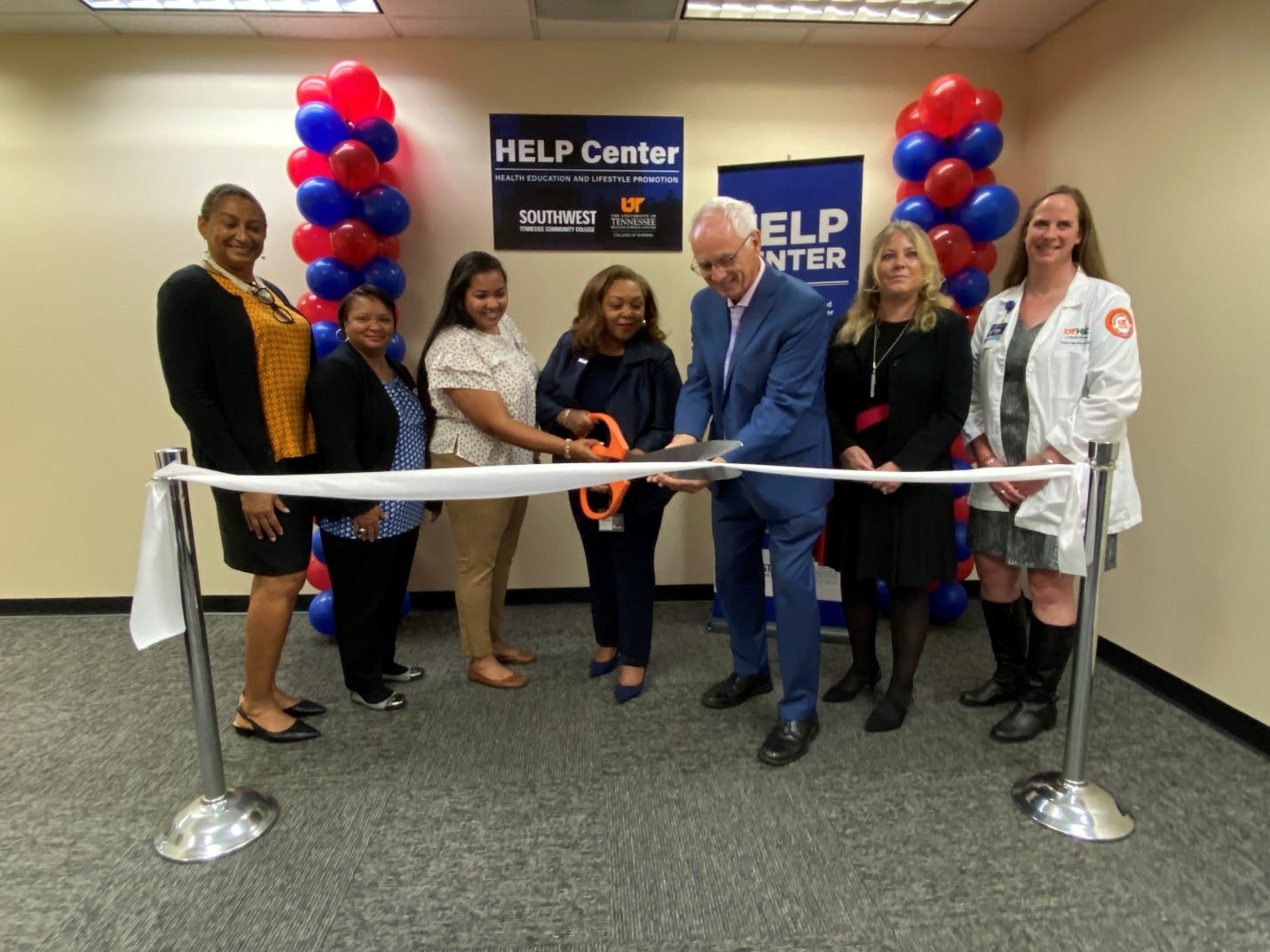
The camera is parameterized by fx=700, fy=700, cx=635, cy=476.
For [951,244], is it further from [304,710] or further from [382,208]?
[304,710]

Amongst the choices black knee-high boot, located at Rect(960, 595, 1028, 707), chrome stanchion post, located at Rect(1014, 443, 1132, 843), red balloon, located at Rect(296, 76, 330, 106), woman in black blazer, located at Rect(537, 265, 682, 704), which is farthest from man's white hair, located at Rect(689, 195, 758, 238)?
red balloon, located at Rect(296, 76, 330, 106)

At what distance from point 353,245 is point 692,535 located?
2094mm

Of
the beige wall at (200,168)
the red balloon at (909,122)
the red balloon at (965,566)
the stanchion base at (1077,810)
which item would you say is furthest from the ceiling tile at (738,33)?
the stanchion base at (1077,810)

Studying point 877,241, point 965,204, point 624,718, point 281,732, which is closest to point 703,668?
point 624,718

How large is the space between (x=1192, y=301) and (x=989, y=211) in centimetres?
80

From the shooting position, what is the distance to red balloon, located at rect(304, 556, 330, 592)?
3.11m

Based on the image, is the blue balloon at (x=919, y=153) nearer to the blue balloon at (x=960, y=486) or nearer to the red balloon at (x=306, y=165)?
the blue balloon at (x=960, y=486)

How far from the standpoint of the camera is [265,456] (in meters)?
2.08

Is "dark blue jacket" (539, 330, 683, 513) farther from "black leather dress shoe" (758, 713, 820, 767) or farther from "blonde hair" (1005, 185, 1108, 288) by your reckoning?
"blonde hair" (1005, 185, 1108, 288)

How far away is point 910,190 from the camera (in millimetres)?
3139

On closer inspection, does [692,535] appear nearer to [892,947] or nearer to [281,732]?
[281,732]

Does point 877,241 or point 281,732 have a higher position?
point 877,241

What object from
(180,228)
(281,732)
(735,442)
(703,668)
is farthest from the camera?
(180,228)

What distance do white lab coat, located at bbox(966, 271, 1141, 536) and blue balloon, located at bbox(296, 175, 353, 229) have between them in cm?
257
